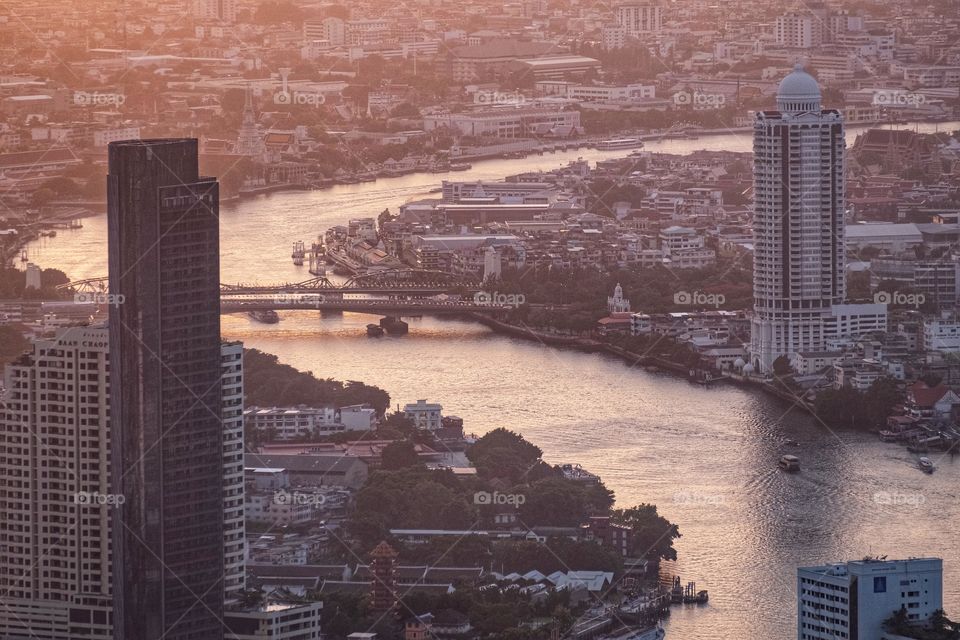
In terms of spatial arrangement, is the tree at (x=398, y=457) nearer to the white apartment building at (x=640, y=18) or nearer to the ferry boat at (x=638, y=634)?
the ferry boat at (x=638, y=634)

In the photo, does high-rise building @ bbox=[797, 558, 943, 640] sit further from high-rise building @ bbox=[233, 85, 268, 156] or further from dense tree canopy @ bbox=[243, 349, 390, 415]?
high-rise building @ bbox=[233, 85, 268, 156]

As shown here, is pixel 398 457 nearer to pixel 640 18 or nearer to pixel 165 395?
pixel 165 395

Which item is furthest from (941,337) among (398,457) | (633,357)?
(398,457)

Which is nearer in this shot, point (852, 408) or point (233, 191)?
point (852, 408)

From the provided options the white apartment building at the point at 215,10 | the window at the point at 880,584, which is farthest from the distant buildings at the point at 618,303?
the white apartment building at the point at 215,10

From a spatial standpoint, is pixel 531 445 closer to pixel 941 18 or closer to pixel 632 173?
pixel 632 173

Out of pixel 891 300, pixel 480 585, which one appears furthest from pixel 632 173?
pixel 480 585
